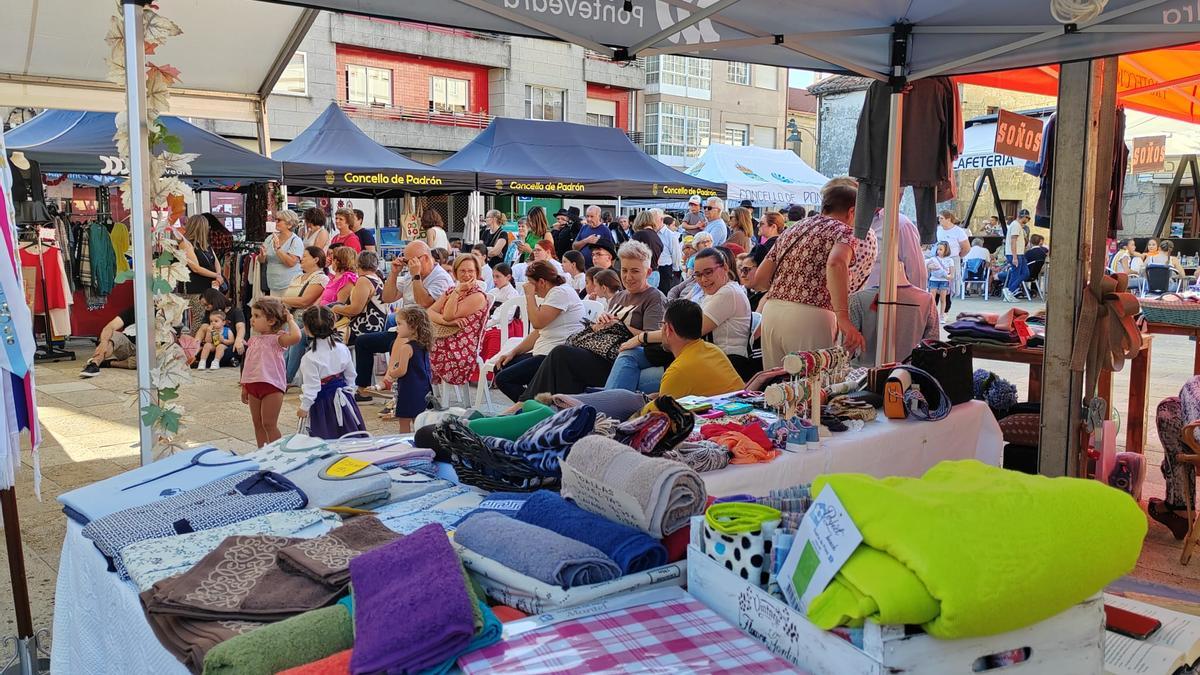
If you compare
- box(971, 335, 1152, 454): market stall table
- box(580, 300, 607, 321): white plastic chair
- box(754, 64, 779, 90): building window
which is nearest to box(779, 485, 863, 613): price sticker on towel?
box(971, 335, 1152, 454): market stall table

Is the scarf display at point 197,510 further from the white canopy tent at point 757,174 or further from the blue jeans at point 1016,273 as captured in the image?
the blue jeans at point 1016,273

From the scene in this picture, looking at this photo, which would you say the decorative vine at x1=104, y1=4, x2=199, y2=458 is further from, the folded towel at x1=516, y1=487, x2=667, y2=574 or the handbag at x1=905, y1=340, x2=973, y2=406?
the handbag at x1=905, y1=340, x2=973, y2=406

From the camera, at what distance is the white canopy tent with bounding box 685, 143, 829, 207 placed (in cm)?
1933

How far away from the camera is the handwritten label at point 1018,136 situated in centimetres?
551

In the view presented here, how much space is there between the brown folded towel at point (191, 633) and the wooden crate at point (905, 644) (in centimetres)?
93

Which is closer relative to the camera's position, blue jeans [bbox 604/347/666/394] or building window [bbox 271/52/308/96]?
blue jeans [bbox 604/347/666/394]

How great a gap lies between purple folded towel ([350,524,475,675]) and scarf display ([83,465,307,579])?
699 mm

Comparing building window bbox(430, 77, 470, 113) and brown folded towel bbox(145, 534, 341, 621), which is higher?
building window bbox(430, 77, 470, 113)

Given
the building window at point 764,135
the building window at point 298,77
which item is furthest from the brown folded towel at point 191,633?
the building window at point 764,135

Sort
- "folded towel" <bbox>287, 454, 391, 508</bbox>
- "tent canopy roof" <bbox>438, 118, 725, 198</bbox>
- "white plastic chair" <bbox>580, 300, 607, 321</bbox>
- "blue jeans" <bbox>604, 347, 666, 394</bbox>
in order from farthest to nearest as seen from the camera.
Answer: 1. "tent canopy roof" <bbox>438, 118, 725, 198</bbox>
2. "white plastic chair" <bbox>580, 300, 607, 321</bbox>
3. "blue jeans" <bbox>604, 347, 666, 394</bbox>
4. "folded towel" <bbox>287, 454, 391, 508</bbox>

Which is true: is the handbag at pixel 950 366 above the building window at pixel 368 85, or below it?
below

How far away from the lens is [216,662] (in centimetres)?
154

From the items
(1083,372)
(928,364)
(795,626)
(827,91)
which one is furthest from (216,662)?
(827,91)

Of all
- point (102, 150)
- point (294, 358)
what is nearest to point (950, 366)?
point (294, 358)
